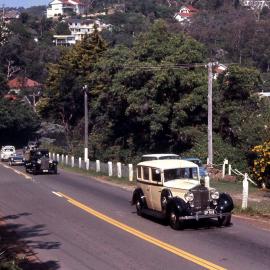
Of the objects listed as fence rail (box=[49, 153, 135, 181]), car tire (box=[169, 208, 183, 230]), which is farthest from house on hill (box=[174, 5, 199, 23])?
car tire (box=[169, 208, 183, 230])

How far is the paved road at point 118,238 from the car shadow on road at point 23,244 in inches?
1.2

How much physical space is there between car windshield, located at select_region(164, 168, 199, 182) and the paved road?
1.34 meters

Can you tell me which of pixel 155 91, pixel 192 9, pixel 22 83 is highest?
pixel 192 9

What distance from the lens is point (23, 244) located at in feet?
54.8

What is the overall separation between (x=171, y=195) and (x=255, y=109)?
28.5 meters

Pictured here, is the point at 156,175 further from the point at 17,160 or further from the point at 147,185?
the point at 17,160

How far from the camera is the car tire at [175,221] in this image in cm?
1783

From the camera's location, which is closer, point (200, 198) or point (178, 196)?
point (200, 198)

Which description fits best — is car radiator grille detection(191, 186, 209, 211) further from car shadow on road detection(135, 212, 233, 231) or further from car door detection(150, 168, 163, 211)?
car door detection(150, 168, 163, 211)

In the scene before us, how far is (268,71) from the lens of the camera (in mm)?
92688

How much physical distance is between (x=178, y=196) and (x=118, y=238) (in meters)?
2.28

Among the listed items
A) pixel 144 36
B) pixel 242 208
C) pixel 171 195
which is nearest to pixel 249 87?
pixel 144 36

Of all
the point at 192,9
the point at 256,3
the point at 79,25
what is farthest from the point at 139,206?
the point at 79,25

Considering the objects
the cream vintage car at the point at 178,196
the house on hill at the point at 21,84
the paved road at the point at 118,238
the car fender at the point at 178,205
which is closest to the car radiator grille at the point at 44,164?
the paved road at the point at 118,238
